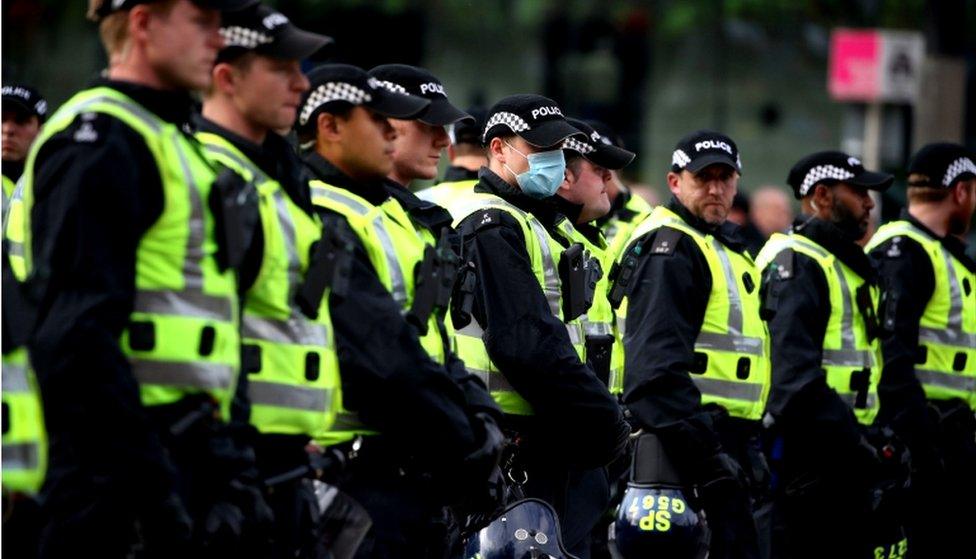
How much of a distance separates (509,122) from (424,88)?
849 millimetres

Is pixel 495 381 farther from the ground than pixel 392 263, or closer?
closer

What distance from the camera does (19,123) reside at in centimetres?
866

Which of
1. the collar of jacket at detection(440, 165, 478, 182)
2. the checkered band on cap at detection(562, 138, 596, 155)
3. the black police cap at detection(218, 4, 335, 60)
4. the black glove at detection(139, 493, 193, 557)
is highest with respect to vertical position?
the black police cap at detection(218, 4, 335, 60)

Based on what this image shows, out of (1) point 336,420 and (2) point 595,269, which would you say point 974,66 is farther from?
(1) point 336,420

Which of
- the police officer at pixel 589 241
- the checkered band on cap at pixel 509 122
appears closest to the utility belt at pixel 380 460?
the police officer at pixel 589 241

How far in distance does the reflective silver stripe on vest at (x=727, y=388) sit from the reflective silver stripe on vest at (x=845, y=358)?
57cm

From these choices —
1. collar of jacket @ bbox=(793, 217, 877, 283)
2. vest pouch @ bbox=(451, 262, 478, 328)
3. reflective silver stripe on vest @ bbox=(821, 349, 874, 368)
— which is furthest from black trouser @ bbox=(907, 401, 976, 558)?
vest pouch @ bbox=(451, 262, 478, 328)

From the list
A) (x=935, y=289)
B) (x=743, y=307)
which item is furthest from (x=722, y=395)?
(x=935, y=289)

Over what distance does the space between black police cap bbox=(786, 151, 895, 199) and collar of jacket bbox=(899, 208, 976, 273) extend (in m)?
0.65

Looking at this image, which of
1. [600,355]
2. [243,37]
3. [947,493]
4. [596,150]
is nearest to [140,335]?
[243,37]

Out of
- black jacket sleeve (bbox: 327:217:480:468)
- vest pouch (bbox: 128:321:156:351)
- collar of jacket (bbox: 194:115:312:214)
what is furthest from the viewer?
black jacket sleeve (bbox: 327:217:480:468)

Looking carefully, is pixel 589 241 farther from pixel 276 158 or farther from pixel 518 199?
pixel 276 158

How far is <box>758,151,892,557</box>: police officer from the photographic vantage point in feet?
28.0

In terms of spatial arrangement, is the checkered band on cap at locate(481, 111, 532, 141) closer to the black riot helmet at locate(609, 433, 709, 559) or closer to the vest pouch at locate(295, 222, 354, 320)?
the black riot helmet at locate(609, 433, 709, 559)
